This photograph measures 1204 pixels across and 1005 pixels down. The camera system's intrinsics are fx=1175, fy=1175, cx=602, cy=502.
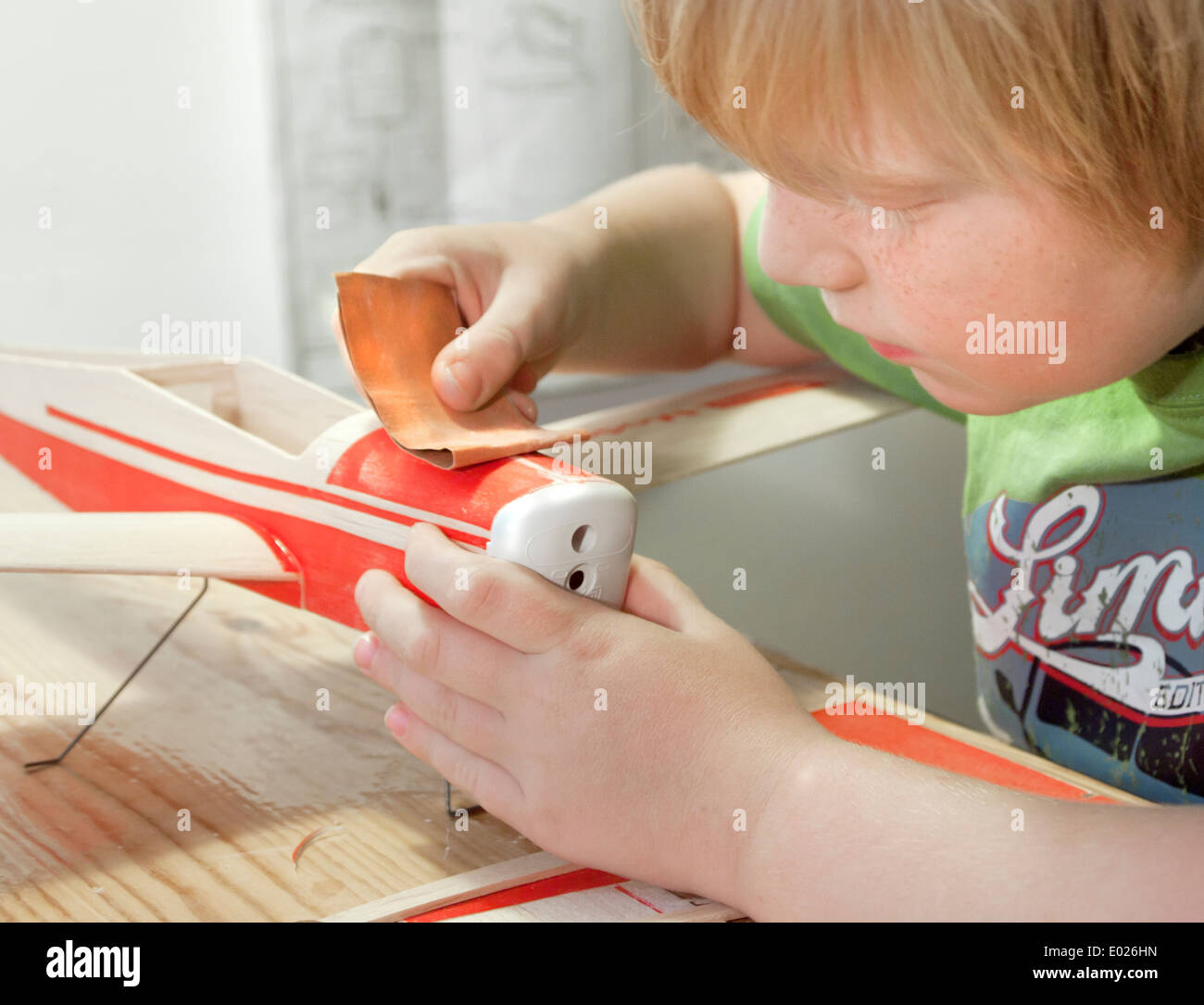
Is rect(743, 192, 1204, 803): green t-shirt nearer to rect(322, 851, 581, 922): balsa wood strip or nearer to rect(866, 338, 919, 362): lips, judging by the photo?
rect(866, 338, 919, 362): lips

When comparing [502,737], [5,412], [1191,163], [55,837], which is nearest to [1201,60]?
[1191,163]

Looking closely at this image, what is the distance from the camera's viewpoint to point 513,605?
1.46 ft

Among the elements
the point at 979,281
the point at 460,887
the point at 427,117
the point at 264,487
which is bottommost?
the point at 460,887

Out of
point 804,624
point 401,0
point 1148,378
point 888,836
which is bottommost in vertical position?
point 804,624

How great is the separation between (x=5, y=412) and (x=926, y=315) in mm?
617

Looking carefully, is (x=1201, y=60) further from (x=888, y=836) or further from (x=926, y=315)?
(x=888, y=836)

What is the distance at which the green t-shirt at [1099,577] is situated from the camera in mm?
599

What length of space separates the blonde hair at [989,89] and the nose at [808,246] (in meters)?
0.03

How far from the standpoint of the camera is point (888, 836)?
0.39 m

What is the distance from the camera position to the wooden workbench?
0.44 metres

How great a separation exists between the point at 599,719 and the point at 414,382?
0.20m

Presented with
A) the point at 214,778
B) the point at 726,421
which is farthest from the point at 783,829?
the point at 726,421

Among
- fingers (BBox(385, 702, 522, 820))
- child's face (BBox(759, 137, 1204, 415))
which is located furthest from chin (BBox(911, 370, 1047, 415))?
fingers (BBox(385, 702, 522, 820))

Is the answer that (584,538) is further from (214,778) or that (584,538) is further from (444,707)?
(214,778)
